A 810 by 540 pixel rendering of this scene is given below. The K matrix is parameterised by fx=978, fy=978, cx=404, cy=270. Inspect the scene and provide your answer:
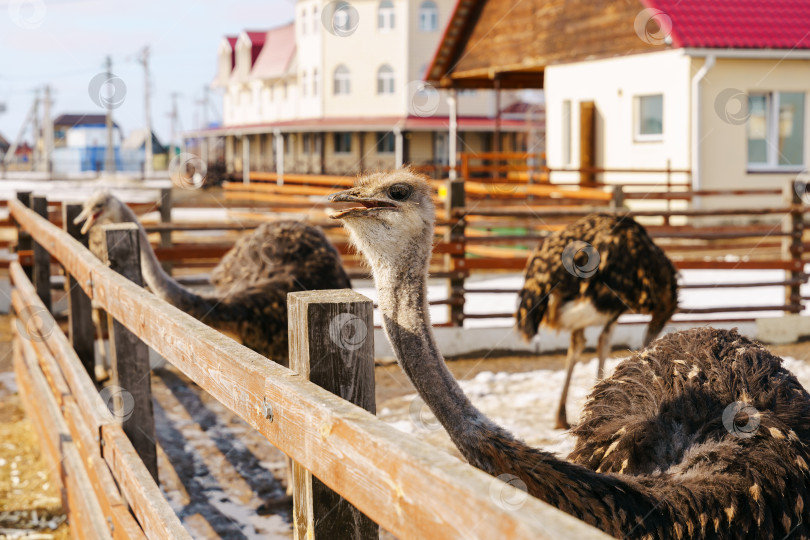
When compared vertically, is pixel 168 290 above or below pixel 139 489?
above

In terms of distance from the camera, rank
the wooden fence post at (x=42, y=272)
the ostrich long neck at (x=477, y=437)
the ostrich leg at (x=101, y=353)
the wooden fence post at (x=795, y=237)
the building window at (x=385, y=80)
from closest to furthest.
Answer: the ostrich long neck at (x=477, y=437) → the wooden fence post at (x=42, y=272) → the ostrich leg at (x=101, y=353) → the wooden fence post at (x=795, y=237) → the building window at (x=385, y=80)

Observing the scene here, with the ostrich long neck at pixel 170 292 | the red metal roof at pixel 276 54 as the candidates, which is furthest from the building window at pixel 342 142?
the ostrich long neck at pixel 170 292

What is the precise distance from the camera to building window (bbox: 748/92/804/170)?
54.4ft

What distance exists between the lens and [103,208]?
19.7 feet

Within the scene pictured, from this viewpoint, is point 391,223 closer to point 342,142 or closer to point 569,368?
point 569,368

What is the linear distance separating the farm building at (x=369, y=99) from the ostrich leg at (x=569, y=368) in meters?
24.8

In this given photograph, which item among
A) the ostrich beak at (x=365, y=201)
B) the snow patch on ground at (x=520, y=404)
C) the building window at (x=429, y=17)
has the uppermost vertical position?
the building window at (x=429, y=17)

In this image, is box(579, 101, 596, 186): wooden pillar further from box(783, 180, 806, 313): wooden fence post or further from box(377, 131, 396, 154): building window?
box(377, 131, 396, 154): building window

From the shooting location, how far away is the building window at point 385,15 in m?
33.1

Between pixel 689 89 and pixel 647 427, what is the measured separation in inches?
543

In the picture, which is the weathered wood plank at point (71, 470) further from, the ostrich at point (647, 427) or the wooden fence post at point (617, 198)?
the wooden fence post at point (617, 198)

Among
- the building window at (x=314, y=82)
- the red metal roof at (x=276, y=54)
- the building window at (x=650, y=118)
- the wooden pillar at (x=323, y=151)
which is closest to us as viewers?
the building window at (x=650, y=118)

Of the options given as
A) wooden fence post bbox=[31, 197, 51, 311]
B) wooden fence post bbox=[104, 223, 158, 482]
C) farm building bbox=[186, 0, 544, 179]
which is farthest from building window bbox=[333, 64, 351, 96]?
wooden fence post bbox=[104, 223, 158, 482]

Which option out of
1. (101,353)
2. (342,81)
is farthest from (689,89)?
(342,81)
